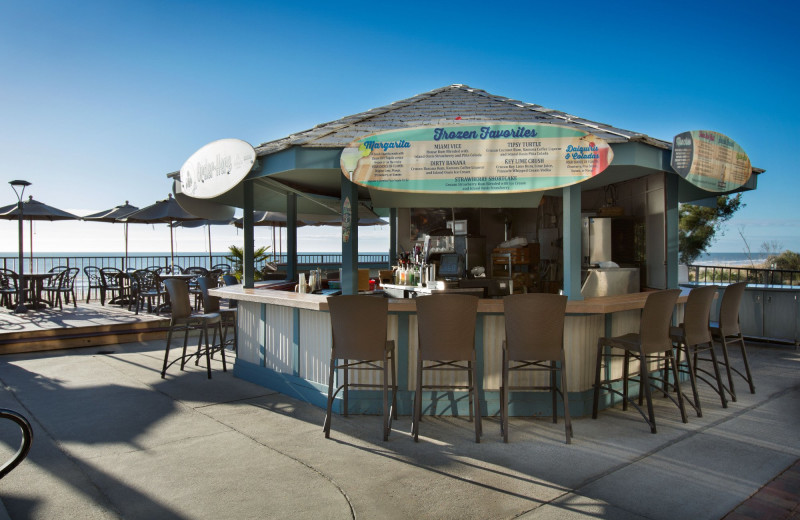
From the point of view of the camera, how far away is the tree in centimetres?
1730

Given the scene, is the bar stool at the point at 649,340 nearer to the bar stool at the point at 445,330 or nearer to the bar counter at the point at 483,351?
the bar counter at the point at 483,351

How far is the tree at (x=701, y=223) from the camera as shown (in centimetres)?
1730

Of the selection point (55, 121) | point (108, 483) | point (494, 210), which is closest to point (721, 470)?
point (108, 483)

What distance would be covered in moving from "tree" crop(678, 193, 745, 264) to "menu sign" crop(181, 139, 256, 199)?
18.1m

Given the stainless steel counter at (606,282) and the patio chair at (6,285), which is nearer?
the stainless steel counter at (606,282)

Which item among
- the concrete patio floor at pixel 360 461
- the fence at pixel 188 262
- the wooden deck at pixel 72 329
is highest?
the fence at pixel 188 262

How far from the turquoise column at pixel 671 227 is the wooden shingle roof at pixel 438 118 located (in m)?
0.80

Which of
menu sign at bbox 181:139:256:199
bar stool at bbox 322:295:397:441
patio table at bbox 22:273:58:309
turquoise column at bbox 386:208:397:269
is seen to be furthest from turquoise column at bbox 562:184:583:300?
Answer: patio table at bbox 22:273:58:309

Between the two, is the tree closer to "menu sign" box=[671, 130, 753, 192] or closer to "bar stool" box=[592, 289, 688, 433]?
"menu sign" box=[671, 130, 753, 192]

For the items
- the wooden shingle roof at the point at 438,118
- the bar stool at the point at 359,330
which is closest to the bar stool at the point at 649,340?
the wooden shingle roof at the point at 438,118

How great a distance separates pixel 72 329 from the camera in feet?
25.1

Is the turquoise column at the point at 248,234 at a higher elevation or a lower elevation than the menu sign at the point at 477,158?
lower

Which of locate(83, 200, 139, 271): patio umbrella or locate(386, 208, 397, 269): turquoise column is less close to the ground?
locate(83, 200, 139, 271): patio umbrella

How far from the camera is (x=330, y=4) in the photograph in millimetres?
8312
